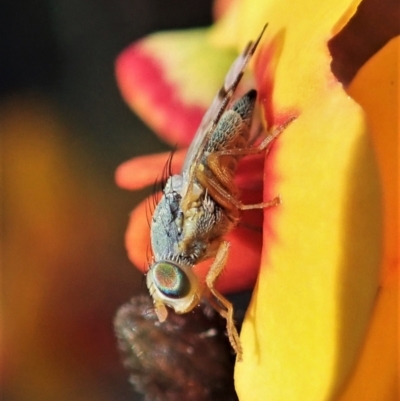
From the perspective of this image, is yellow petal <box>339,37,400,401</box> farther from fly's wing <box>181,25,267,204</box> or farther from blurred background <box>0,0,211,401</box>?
blurred background <box>0,0,211,401</box>

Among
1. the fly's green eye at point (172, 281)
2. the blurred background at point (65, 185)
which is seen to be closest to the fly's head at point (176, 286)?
the fly's green eye at point (172, 281)

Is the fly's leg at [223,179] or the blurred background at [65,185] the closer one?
the fly's leg at [223,179]

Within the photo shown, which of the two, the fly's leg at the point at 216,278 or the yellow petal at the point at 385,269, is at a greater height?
the yellow petal at the point at 385,269

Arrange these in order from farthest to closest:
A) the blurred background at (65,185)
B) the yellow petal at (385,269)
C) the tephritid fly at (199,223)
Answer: the blurred background at (65,185) < the tephritid fly at (199,223) < the yellow petal at (385,269)

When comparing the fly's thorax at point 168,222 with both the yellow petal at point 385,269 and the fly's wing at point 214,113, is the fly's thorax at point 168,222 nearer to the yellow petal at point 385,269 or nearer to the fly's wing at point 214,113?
the fly's wing at point 214,113

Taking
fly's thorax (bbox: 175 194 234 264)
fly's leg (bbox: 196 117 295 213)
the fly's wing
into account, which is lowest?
fly's thorax (bbox: 175 194 234 264)

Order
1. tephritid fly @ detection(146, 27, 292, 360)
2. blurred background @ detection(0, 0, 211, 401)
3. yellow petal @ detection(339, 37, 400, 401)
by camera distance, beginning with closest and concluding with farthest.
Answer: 1. yellow petal @ detection(339, 37, 400, 401)
2. tephritid fly @ detection(146, 27, 292, 360)
3. blurred background @ detection(0, 0, 211, 401)

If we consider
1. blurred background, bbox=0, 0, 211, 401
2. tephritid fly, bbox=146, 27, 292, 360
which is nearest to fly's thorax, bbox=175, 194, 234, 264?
tephritid fly, bbox=146, 27, 292, 360
